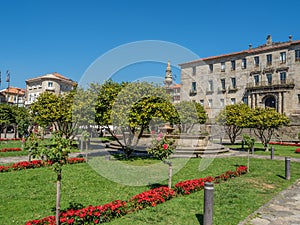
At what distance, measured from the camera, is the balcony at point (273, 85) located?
41.1 meters

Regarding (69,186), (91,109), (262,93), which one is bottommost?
(69,186)

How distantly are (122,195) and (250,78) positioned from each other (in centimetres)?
4363

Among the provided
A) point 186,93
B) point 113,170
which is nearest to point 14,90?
point 186,93

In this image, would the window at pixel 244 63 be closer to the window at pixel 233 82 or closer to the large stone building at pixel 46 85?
the window at pixel 233 82

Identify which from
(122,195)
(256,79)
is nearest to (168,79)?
(122,195)

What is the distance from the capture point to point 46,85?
6681 cm

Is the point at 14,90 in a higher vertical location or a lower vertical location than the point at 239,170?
higher

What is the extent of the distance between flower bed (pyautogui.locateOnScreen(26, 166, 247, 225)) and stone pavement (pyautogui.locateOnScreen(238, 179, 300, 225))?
2535 mm

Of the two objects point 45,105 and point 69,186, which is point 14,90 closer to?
point 45,105

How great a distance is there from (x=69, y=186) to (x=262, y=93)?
42042 mm

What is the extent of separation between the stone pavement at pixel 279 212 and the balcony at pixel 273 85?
122ft

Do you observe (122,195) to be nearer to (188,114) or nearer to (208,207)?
(208,207)

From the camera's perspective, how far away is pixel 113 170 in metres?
13.1

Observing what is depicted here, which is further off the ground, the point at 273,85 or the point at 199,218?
the point at 273,85
